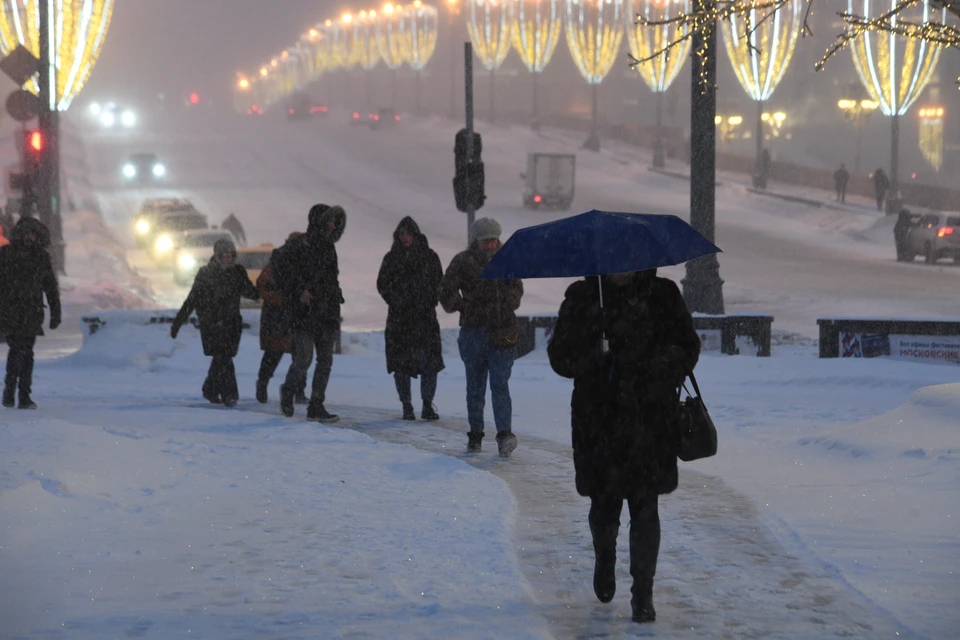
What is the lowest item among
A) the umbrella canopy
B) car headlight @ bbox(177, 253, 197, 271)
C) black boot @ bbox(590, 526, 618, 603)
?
car headlight @ bbox(177, 253, 197, 271)

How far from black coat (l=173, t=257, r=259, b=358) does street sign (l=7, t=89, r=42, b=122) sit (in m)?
10.8

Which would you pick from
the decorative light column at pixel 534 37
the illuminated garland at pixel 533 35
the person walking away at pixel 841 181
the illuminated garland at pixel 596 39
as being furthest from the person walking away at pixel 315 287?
the illuminated garland at pixel 533 35

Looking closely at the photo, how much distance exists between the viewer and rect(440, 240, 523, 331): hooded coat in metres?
9.11

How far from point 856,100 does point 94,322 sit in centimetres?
4186

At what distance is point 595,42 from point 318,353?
2391 inches

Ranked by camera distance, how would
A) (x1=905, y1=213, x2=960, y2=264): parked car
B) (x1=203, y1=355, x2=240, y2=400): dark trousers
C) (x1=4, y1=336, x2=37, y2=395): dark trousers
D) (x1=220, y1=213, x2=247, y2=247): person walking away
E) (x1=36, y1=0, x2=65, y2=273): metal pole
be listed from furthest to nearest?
(x1=220, y1=213, x2=247, y2=247): person walking away, (x1=905, y1=213, x2=960, y2=264): parked car, (x1=36, y1=0, x2=65, y2=273): metal pole, (x1=203, y1=355, x2=240, y2=400): dark trousers, (x1=4, y1=336, x2=37, y2=395): dark trousers

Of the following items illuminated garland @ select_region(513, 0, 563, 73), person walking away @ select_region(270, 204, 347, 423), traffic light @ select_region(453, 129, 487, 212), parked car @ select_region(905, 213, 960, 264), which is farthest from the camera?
illuminated garland @ select_region(513, 0, 563, 73)

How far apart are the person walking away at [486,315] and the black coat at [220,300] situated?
323 centimetres

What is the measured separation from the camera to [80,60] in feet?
102

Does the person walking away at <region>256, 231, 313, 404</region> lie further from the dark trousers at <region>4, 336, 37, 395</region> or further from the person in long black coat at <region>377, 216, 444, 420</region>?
the dark trousers at <region>4, 336, 37, 395</region>

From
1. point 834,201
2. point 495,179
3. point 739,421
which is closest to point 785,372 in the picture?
point 739,421

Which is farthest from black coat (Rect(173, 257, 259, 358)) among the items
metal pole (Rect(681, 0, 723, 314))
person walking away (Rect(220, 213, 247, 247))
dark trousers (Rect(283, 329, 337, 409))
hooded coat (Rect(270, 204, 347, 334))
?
person walking away (Rect(220, 213, 247, 247))

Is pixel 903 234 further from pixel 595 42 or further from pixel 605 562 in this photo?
pixel 595 42

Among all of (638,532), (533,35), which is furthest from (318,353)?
(533,35)
